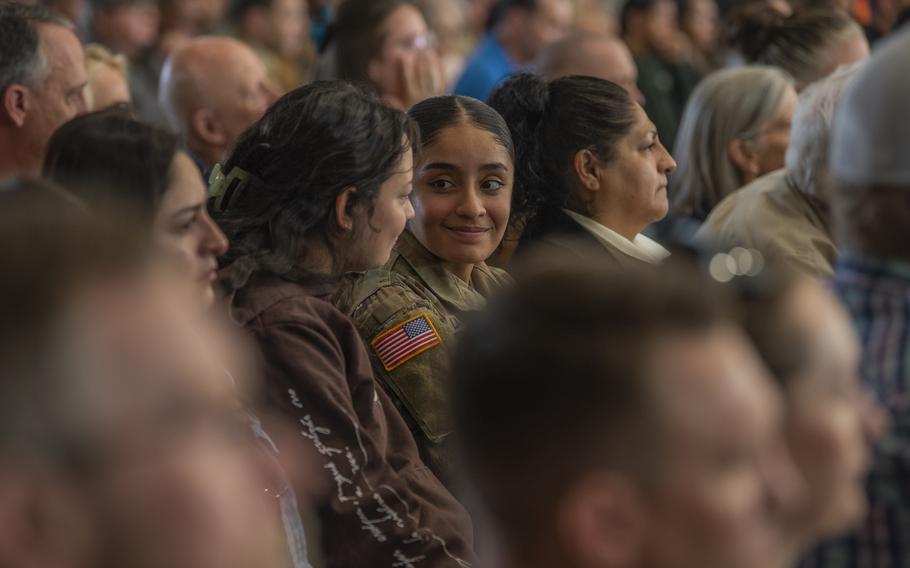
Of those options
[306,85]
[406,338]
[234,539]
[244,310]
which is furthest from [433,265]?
[234,539]

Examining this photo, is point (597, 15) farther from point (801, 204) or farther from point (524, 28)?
point (801, 204)

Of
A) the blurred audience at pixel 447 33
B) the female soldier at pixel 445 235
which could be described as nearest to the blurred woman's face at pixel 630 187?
the female soldier at pixel 445 235

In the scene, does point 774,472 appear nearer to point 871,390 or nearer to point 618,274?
point 618,274

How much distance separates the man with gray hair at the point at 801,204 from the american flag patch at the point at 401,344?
0.82m

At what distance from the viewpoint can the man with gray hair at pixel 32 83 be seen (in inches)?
115

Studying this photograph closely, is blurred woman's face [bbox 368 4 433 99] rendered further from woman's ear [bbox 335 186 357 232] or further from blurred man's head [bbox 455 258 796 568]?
blurred man's head [bbox 455 258 796 568]

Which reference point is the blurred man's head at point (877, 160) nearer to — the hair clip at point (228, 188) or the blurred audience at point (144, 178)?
the blurred audience at point (144, 178)

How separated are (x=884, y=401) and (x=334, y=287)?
98 centimetres

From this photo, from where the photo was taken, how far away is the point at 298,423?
2.12 m

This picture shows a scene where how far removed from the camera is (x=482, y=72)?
5281 millimetres

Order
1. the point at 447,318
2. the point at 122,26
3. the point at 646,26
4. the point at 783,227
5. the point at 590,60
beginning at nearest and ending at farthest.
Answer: the point at 447,318 < the point at 783,227 < the point at 590,60 < the point at 122,26 < the point at 646,26

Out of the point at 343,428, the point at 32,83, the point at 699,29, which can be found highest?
the point at 32,83

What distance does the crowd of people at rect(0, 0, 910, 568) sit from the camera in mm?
999

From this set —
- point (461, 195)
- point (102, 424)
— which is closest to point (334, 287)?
point (461, 195)
